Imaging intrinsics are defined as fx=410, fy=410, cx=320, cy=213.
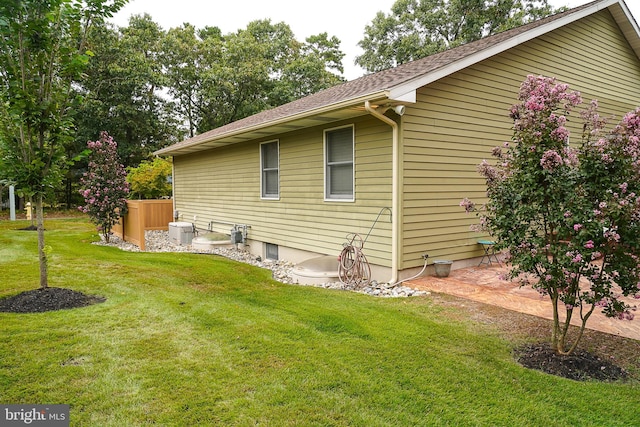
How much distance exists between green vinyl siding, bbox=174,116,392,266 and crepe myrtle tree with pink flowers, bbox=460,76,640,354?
9.30 ft

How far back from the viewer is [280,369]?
310 centimetres

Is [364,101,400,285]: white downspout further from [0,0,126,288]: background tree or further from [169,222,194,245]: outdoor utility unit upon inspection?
[169,222,194,245]: outdoor utility unit

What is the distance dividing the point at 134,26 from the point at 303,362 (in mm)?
27736

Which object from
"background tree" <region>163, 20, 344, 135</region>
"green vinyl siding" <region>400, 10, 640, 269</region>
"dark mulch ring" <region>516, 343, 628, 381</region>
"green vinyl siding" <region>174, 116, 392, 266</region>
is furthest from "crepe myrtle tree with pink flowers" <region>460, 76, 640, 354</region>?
"background tree" <region>163, 20, 344, 135</region>

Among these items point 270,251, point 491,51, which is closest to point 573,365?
point 491,51

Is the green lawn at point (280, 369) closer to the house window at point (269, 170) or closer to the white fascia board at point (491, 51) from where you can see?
the white fascia board at point (491, 51)

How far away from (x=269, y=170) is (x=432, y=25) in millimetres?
16948

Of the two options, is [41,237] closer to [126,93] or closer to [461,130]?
[461,130]

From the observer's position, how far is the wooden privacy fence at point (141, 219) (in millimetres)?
10234

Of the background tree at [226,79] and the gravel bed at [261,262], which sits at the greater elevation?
the background tree at [226,79]

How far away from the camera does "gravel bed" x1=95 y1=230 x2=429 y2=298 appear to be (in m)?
5.76

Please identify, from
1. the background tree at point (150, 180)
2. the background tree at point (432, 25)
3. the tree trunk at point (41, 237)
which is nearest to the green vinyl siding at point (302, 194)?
the tree trunk at point (41, 237)

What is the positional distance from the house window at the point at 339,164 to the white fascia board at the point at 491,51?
1.41 meters

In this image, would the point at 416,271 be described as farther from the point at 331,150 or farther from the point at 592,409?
the point at 592,409
